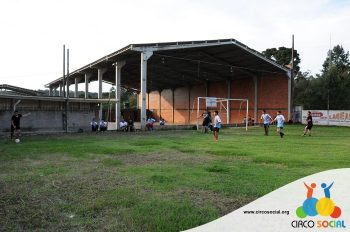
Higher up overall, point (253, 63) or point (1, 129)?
point (253, 63)

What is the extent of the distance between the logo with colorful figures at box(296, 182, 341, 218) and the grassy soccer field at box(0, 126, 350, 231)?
4.98 ft

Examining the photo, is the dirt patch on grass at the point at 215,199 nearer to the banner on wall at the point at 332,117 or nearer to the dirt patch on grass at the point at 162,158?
the dirt patch on grass at the point at 162,158

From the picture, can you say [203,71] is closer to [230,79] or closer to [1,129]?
[230,79]

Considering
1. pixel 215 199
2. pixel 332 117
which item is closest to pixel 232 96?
pixel 332 117

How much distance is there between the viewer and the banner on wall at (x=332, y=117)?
118ft

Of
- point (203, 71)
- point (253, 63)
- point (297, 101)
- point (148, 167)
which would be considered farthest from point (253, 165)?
point (297, 101)

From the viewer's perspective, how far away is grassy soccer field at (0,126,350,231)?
5312 mm

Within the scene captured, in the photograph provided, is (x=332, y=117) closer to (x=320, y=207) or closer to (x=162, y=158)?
(x=162, y=158)

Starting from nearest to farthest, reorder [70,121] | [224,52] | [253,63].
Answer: [70,121], [224,52], [253,63]

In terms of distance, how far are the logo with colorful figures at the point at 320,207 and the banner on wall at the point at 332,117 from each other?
34952 mm

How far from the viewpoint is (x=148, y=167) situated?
32.0ft

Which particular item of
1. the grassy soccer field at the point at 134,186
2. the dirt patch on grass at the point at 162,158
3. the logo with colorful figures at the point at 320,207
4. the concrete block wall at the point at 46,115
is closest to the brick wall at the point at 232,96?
the concrete block wall at the point at 46,115

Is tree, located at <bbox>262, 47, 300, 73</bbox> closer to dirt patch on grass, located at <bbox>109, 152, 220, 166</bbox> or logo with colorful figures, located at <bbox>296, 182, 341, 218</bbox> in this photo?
dirt patch on grass, located at <bbox>109, 152, 220, 166</bbox>

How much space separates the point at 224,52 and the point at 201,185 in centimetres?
2863
